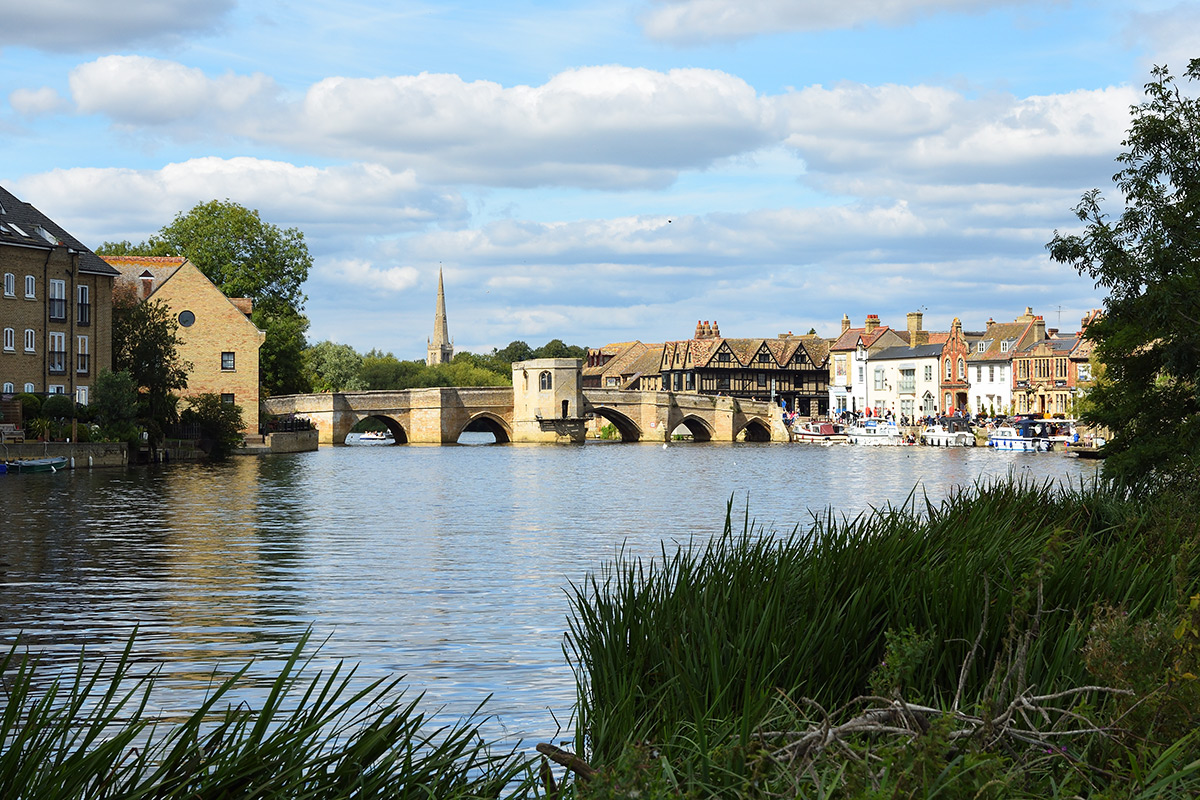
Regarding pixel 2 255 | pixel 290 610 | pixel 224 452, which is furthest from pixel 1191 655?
pixel 224 452

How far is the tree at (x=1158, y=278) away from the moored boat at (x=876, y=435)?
227 ft

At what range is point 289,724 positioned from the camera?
450cm

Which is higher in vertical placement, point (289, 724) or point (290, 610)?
point (289, 724)

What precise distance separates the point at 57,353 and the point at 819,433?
6012cm

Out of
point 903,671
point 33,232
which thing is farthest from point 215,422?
point 903,671

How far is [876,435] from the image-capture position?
297 feet

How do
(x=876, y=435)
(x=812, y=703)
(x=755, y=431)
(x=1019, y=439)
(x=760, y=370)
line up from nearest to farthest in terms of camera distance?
(x=812, y=703) < (x=1019, y=439) < (x=876, y=435) < (x=755, y=431) < (x=760, y=370)

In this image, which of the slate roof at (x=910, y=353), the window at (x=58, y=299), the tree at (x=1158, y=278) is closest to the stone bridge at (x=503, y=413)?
the slate roof at (x=910, y=353)

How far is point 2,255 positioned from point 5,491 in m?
16.3

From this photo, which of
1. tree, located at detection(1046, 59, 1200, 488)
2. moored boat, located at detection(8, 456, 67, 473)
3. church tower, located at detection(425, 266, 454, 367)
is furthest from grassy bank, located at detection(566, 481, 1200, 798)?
church tower, located at detection(425, 266, 454, 367)

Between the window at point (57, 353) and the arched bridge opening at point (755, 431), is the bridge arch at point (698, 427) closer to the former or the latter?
the arched bridge opening at point (755, 431)

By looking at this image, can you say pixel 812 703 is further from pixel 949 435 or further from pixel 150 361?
pixel 949 435

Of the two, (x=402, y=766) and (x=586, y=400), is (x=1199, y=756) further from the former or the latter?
(x=586, y=400)

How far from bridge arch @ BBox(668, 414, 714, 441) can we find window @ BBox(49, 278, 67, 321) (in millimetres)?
51626
